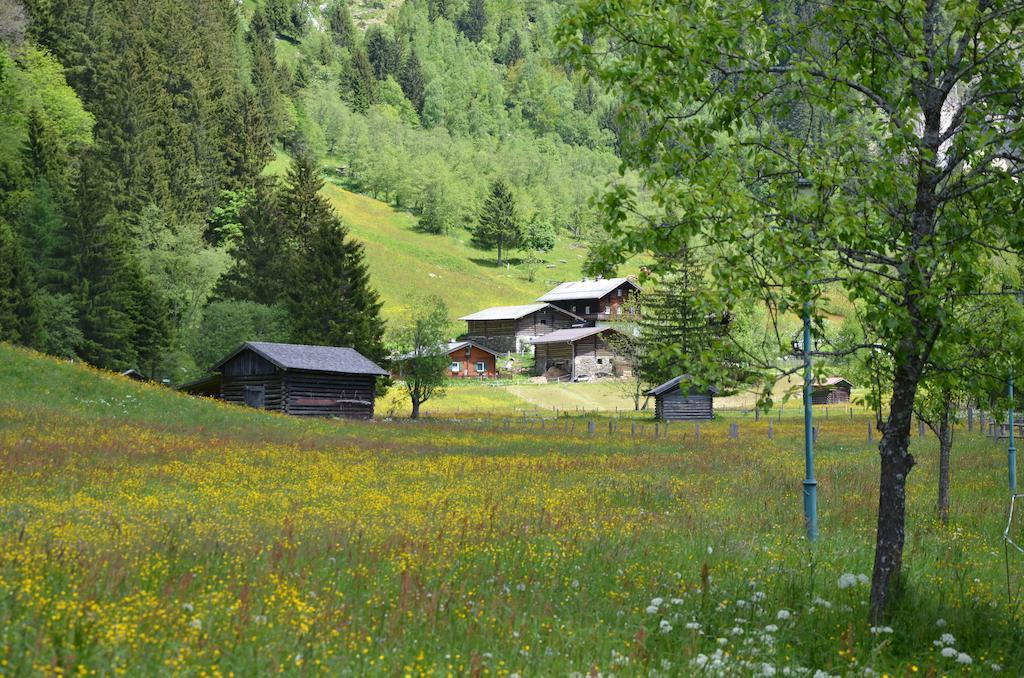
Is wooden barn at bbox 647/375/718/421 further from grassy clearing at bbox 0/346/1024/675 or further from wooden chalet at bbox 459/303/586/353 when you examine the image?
wooden chalet at bbox 459/303/586/353

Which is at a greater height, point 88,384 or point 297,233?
point 297,233

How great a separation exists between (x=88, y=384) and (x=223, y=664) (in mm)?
34328

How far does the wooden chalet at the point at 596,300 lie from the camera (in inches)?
4454

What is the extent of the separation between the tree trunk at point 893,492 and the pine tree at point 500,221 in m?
140

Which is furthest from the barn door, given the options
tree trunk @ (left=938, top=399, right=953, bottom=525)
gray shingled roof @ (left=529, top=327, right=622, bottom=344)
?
gray shingled roof @ (left=529, top=327, right=622, bottom=344)

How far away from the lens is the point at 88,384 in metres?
36.8

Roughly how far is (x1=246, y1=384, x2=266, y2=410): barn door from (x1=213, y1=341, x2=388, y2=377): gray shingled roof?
7.36 feet

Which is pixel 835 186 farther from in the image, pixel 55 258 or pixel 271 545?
pixel 55 258

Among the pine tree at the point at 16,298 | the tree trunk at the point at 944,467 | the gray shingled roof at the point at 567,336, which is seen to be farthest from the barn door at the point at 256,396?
the gray shingled roof at the point at 567,336

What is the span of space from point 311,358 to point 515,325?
58790mm

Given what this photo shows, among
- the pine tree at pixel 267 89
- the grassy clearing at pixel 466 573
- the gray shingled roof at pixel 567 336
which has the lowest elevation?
the grassy clearing at pixel 466 573

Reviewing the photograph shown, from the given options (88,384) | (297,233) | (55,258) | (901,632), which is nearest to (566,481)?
(901,632)

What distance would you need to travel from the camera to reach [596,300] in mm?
113688

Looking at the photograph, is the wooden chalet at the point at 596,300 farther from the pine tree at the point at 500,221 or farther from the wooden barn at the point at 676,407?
the wooden barn at the point at 676,407
